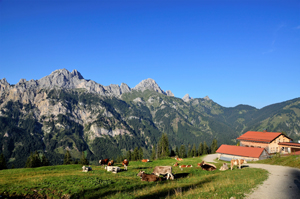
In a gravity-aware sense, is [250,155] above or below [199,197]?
below

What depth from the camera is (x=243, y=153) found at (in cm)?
7256

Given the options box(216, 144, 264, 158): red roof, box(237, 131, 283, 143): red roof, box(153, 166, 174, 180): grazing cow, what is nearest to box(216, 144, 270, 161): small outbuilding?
box(216, 144, 264, 158): red roof

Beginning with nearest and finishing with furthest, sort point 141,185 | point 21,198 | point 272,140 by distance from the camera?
point 21,198 < point 141,185 < point 272,140

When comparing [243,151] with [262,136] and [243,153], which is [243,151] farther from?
[262,136]

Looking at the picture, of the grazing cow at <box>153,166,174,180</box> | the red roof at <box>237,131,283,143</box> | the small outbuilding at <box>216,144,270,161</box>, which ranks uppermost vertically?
the red roof at <box>237,131,283,143</box>

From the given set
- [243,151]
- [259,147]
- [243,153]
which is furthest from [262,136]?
[243,153]

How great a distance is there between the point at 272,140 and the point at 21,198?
3775 inches

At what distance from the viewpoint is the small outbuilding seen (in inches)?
2708

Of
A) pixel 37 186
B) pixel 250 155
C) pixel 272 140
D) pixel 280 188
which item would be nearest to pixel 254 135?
pixel 272 140

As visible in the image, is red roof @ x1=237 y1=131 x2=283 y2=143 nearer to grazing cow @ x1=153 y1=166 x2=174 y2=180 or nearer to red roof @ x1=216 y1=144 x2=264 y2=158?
red roof @ x1=216 y1=144 x2=264 y2=158

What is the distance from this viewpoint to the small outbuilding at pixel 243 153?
68.8 m

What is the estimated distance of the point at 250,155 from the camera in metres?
69.9

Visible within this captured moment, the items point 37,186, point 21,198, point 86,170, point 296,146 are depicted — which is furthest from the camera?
point 296,146

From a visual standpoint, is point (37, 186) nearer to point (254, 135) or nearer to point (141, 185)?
point (141, 185)
